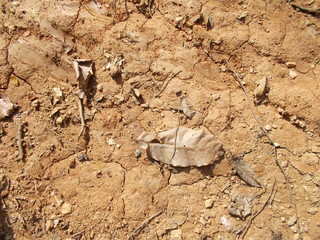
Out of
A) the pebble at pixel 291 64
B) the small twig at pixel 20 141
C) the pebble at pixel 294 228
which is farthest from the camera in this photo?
the pebble at pixel 291 64

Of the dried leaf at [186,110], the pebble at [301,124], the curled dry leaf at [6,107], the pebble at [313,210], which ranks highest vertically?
the pebble at [301,124]

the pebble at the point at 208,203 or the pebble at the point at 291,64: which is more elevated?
the pebble at the point at 291,64

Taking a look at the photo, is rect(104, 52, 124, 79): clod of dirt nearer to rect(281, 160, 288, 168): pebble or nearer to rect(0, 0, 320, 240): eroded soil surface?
rect(0, 0, 320, 240): eroded soil surface

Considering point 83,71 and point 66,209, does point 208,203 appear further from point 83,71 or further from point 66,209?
point 83,71

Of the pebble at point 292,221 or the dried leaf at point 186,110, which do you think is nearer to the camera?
the pebble at point 292,221

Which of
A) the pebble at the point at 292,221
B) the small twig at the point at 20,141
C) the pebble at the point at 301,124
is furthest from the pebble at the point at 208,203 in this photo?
the small twig at the point at 20,141

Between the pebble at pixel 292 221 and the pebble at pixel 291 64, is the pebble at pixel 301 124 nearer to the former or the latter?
the pebble at pixel 291 64

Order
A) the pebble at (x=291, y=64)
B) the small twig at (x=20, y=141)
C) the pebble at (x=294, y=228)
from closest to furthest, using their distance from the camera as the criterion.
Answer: the pebble at (x=294, y=228)
the small twig at (x=20, y=141)
the pebble at (x=291, y=64)
